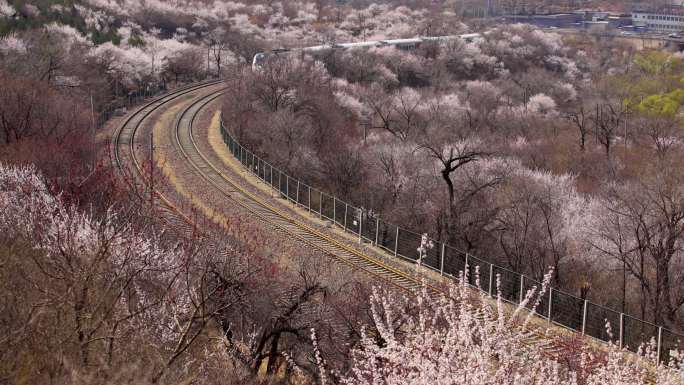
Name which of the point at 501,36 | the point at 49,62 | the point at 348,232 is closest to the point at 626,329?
the point at 348,232

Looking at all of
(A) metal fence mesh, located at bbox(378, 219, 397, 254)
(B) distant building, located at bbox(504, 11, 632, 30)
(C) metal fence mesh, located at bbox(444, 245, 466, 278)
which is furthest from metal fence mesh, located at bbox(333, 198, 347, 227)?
(B) distant building, located at bbox(504, 11, 632, 30)

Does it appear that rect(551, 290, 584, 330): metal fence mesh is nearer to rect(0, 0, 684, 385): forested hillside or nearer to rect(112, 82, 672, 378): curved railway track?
rect(0, 0, 684, 385): forested hillside

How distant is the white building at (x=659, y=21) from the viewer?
109344 millimetres

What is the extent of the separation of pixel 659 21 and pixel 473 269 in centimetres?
10440

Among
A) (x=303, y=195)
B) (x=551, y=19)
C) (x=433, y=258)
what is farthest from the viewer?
(x=551, y=19)

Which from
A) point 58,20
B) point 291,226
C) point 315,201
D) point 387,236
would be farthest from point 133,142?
point 58,20

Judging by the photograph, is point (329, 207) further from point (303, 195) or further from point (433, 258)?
point (433, 258)

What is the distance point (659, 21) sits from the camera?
110m

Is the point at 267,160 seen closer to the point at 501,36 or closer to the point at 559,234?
the point at 559,234

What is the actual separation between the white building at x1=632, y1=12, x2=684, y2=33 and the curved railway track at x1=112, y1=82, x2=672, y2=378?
294ft

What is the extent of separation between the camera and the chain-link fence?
1575cm

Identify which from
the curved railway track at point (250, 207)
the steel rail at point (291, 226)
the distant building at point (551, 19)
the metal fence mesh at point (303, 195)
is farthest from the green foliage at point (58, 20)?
the distant building at point (551, 19)

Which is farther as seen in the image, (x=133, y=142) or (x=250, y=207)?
(x=133, y=142)

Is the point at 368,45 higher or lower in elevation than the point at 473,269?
higher
